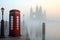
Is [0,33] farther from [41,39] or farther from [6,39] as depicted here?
[41,39]

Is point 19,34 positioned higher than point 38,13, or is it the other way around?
point 38,13

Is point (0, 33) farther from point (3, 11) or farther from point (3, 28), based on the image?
point (3, 11)

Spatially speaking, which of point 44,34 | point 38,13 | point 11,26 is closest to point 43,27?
point 44,34

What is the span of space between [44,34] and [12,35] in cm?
117

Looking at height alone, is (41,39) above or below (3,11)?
below

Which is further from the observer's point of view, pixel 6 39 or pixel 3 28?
pixel 3 28

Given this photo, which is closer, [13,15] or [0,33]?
[13,15]

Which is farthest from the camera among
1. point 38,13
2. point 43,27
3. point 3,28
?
point 3,28

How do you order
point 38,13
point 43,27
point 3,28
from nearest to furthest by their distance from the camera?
point 38,13 → point 43,27 → point 3,28

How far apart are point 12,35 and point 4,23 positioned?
1.96 ft

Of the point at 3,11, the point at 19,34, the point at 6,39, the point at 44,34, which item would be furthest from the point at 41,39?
the point at 3,11

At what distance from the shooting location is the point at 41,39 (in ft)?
23.9

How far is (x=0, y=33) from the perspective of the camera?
8.09 m

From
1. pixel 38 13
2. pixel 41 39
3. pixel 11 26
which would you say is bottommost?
pixel 41 39
